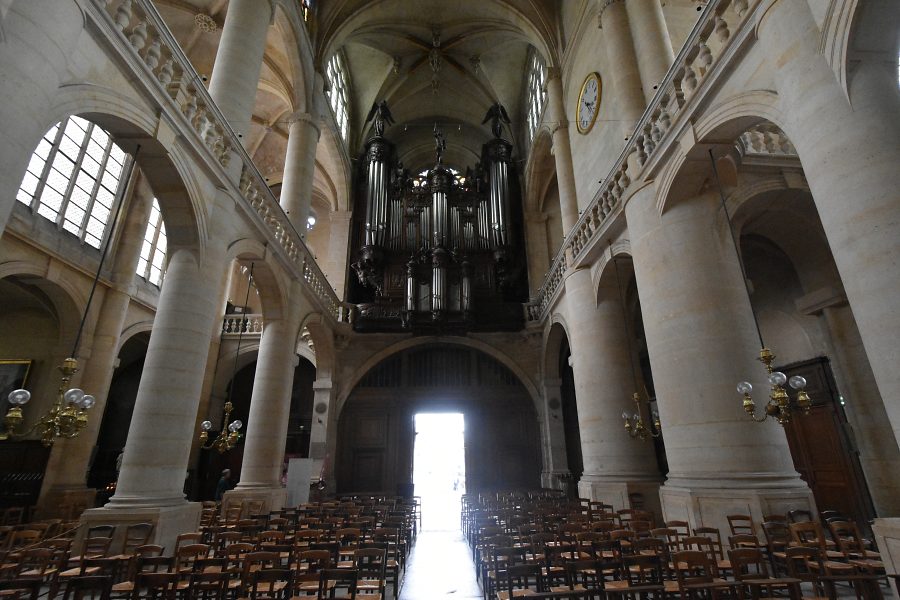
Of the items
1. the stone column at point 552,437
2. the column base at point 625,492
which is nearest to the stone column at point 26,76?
the column base at point 625,492

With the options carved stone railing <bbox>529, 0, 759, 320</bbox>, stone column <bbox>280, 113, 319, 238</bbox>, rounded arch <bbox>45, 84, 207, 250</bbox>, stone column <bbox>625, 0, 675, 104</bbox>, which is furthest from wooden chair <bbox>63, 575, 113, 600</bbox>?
stone column <bbox>625, 0, 675, 104</bbox>

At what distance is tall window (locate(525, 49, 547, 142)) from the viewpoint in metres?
17.4

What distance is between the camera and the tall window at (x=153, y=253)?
1472 centimetres

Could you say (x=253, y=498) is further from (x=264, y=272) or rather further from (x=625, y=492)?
(x=625, y=492)

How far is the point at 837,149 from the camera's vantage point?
157 inches

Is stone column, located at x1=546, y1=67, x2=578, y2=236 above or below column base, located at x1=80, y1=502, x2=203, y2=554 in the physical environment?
above

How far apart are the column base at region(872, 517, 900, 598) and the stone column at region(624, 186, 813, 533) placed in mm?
1862

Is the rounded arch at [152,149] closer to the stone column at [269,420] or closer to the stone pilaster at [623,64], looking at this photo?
the stone column at [269,420]

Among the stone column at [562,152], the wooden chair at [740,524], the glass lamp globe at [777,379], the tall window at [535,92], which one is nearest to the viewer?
the glass lamp globe at [777,379]

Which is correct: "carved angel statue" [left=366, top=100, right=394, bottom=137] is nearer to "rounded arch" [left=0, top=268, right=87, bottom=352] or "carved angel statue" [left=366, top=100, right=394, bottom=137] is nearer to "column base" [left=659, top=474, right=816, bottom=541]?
"rounded arch" [left=0, top=268, right=87, bottom=352]

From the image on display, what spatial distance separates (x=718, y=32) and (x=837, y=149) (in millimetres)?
2676

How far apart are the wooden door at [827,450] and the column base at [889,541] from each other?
6.49 metres

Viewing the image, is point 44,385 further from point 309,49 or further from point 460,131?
point 460,131

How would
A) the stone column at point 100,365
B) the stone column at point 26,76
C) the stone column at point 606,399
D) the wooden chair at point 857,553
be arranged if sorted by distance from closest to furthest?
the stone column at point 26,76, the wooden chair at point 857,553, the stone column at point 606,399, the stone column at point 100,365
